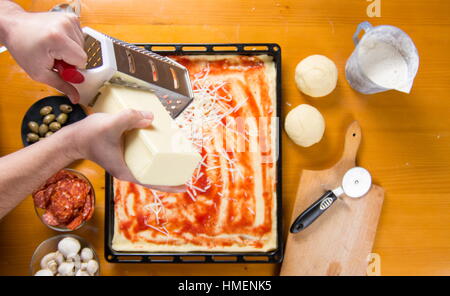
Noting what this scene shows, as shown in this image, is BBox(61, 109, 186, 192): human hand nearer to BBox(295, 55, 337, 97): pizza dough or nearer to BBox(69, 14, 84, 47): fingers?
BBox(69, 14, 84, 47): fingers

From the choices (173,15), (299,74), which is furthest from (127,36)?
(299,74)

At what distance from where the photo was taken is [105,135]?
0.98 meters

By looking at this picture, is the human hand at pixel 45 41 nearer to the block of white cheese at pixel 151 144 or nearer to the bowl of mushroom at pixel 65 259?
the block of white cheese at pixel 151 144

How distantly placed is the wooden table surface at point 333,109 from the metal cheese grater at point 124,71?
478 mm

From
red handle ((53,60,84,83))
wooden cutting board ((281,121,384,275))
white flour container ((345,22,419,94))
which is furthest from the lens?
wooden cutting board ((281,121,384,275))

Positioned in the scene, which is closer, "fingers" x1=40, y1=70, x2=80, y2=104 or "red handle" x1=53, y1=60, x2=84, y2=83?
"red handle" x1=53, y1=60, x2=84, y2=83

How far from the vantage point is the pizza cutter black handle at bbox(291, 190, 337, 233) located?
1400 millimetres

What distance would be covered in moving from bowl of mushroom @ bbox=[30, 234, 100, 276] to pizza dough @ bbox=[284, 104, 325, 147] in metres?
0.93

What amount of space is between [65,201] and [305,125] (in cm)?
97

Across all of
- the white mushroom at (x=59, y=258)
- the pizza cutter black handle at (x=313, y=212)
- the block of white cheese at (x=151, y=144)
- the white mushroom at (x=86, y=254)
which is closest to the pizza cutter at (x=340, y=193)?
the pizza cutter black handle at (x=313, y=212)

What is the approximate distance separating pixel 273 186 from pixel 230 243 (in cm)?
29

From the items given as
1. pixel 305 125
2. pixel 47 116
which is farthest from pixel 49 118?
pixel 305 125

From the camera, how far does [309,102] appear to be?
4.97 feet

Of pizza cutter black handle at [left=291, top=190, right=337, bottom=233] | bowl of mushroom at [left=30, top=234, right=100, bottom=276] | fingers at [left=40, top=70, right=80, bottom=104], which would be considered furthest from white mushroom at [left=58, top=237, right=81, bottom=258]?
pizza cutter black handle at [left=291, top=190, right=337, bottom=233]
